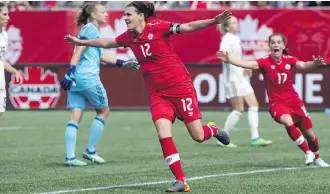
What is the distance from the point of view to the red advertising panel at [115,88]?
24.7 meters

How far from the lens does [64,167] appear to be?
1271 cm

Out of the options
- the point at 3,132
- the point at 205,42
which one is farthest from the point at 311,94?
the point at 3,132

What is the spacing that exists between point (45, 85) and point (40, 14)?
282 cm

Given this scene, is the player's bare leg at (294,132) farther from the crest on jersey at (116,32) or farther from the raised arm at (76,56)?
the crest on jersey at (116,32)

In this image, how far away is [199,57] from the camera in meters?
26.3

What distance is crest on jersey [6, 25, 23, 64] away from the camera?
26994 millimetres

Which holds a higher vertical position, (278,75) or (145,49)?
(145,49)

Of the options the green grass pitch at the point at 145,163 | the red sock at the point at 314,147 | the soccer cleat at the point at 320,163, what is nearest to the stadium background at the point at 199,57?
the green grass pitch at the point at 145,163

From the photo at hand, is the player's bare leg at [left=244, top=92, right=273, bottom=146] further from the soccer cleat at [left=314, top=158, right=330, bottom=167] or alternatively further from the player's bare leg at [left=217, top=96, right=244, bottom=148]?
the soccer cleat at [left=314, top=158, right=330, bottom=167]

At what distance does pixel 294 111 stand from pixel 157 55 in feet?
10.2

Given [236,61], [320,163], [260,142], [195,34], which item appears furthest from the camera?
[195,34]

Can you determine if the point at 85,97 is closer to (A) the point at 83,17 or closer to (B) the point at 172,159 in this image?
(A) the point at 83,17

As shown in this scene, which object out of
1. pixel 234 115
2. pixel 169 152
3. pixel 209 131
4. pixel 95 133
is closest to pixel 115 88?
pixel 234 115

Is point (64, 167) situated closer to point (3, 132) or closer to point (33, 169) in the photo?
point (33, 169)
